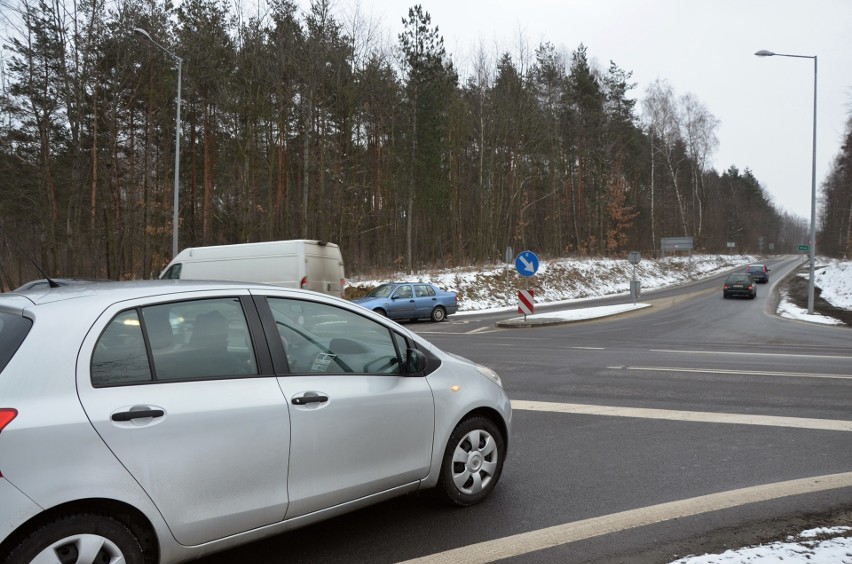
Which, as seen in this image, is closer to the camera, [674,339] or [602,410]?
[602,410]

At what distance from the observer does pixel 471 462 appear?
13.4 ft

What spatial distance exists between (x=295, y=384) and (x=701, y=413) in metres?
5.44

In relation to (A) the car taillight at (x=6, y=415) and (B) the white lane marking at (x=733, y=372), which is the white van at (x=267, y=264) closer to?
→ (B) the white lane marking at (x=733, y=372)

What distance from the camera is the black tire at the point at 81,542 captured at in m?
2.29

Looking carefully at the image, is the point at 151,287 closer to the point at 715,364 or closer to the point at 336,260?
the point at 715,364

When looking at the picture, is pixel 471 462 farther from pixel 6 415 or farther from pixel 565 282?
pixel 565 282

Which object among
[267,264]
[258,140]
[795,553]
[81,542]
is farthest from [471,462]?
[258,140]

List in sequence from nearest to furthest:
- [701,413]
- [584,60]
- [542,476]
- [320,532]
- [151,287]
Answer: [151,287] → [320,532] → [542,476] → [701,413] → [584,60]

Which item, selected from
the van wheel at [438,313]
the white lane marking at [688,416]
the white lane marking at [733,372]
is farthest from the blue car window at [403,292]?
the white lane marking at [688,416]

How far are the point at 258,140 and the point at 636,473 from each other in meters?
30.0

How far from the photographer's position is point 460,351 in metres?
13.1

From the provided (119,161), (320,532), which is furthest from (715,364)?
(119,161)

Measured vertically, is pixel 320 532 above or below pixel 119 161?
below

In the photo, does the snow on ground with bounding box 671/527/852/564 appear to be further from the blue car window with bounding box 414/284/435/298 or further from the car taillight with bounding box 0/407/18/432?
the blue car window with bounding box 414/284/435/298
